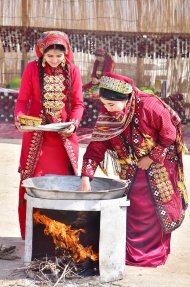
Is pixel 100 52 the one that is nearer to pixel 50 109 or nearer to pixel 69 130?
pixel 50 109

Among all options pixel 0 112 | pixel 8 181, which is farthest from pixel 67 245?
pixel 0 112

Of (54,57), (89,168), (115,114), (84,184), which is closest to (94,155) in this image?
(89,168)

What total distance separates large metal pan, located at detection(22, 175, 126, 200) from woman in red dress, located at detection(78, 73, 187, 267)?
0.15 meters

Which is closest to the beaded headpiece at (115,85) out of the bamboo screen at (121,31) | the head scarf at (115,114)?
the head scarf at (115,114)

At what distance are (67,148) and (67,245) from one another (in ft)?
3.37

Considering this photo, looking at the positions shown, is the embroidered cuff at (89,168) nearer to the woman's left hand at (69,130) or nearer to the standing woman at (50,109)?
the woman's left hand at (69,130)

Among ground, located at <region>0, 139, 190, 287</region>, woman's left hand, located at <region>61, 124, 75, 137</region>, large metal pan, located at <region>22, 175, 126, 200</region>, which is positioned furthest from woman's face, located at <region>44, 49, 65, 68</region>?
ground, located at <region>0, 139, 190, 287</region>

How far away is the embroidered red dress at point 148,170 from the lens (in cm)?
495

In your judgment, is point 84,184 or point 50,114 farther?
point 50,114

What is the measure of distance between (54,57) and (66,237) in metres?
1.40

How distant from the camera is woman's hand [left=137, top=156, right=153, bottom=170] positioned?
503 cm

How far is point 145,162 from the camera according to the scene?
504cm

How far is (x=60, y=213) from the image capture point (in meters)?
4.70

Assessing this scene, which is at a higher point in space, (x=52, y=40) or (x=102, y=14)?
(x=102, y=14)
